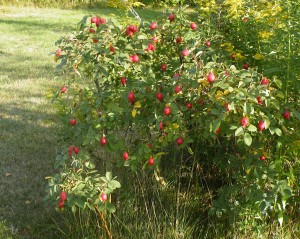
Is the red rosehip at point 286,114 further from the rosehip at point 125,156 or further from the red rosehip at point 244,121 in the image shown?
the rosehip at point 125,156

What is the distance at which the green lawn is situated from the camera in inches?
141

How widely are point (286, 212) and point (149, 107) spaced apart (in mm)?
1091

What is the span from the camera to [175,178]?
3424 millimetres

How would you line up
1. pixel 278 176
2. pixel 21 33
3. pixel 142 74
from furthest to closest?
pixel 21 33 → pixel 142 74 → pixel 278 176

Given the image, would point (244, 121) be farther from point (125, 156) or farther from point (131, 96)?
point (125, 156)

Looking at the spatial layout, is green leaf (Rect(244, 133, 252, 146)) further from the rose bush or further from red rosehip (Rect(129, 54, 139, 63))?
red rosehip (Rect(129, 54, 139, 63))

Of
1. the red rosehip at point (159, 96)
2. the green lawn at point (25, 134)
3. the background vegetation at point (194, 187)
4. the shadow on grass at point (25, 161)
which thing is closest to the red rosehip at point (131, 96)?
the red rosehip at point (159, 96)

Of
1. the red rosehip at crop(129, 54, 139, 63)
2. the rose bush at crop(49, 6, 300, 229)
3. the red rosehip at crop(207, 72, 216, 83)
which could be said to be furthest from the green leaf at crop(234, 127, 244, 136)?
the red rosehip at crop(129, 54, 139, 63)

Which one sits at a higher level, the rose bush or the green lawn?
the rose bush

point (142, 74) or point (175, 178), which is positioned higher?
point (142, 74)

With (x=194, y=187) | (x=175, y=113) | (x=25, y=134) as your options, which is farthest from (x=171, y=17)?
(x=25, y=134)

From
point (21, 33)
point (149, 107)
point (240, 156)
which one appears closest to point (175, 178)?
point (240, 156)

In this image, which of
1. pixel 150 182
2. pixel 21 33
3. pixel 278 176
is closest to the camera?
pixel 278 176

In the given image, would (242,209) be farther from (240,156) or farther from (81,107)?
(81,107)
